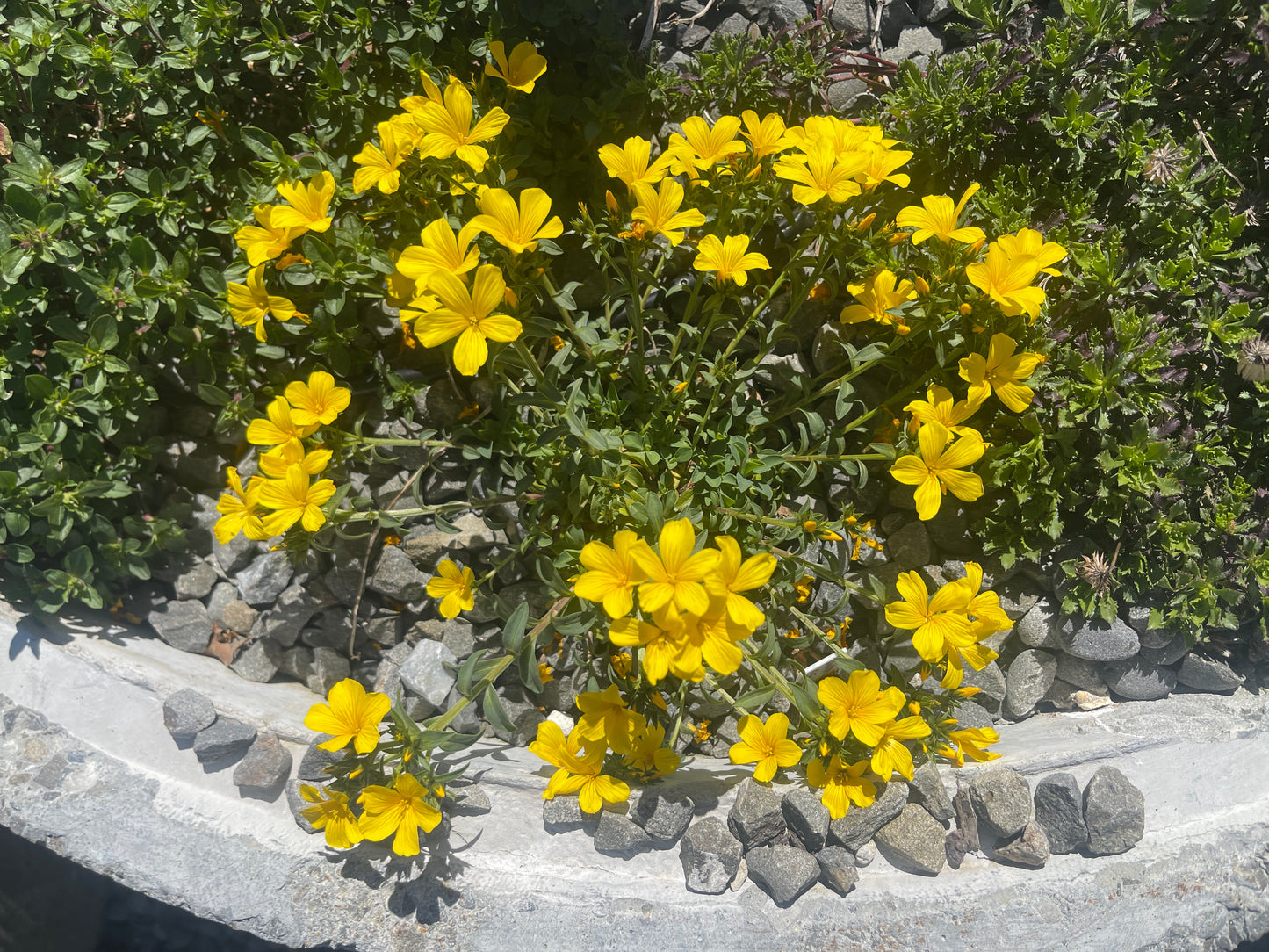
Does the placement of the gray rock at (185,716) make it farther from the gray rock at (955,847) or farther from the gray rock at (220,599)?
the gray rock at (955,847)

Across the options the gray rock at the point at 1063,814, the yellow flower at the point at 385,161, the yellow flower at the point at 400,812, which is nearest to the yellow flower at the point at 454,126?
the yellow flower at the point at 385,161

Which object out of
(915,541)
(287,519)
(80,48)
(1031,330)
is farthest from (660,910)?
(80,48)

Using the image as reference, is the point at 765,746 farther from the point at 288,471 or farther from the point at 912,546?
the point at 288,471

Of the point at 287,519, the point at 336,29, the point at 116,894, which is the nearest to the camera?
the point at 287,519

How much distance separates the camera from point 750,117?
7.25 feet

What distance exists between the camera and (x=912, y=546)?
9.05ft

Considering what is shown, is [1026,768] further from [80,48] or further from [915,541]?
[80,48]

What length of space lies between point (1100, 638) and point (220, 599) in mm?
3094

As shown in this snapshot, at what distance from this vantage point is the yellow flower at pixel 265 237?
87.4 inches

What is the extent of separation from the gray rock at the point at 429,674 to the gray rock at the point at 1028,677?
6.42 ft

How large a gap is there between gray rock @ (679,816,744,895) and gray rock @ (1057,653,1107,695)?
1.32m

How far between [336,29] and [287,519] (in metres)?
1.52

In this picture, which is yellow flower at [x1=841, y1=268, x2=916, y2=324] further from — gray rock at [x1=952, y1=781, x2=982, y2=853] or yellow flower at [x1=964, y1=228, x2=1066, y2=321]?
gray rock at [x1=952, y1=781, x2=982, y2=853]

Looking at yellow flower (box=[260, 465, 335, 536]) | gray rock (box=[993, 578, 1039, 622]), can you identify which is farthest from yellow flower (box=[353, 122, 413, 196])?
gray rock (box=[993, 578, 1039, 622])
